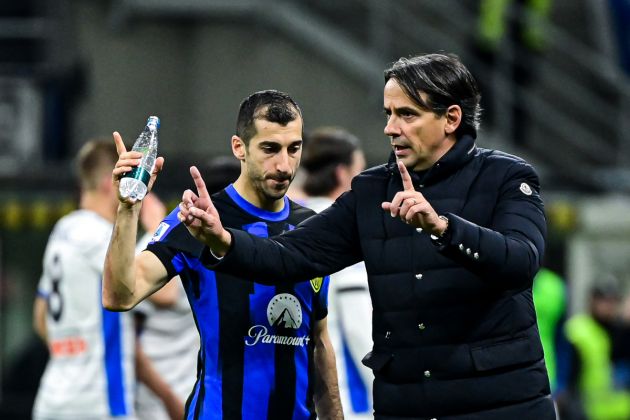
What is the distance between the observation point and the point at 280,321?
5.41 metres

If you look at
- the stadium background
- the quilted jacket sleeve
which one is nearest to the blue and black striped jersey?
the quilted jacket sleeve

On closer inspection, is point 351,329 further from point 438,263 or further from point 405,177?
point 405,177

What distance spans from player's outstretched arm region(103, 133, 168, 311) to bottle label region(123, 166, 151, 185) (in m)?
0.01

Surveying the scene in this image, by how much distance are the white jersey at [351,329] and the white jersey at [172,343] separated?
812mm

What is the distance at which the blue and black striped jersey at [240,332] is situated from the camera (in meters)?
5.36

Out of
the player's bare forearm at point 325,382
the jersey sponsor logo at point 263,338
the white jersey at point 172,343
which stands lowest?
the player's bare forearm at point 325,382

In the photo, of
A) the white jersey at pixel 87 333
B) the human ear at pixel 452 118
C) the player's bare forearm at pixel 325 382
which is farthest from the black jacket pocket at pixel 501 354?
the white jersey at pixel 87 333

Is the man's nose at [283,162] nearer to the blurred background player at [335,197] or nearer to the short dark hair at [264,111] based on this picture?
the short dark hair at [264,111]

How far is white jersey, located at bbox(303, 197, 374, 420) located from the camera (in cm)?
677

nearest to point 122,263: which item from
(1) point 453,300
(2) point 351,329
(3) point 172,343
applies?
(1) point 453,300

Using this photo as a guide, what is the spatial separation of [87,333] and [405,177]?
3.21 m

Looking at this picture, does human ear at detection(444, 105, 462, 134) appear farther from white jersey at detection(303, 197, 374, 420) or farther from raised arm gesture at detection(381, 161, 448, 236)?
white jersey at detection(303, 197, 374, 420)

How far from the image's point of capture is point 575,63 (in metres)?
14.7

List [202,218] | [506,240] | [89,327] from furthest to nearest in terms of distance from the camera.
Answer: [89,327] → [202,218] → [506,240]
